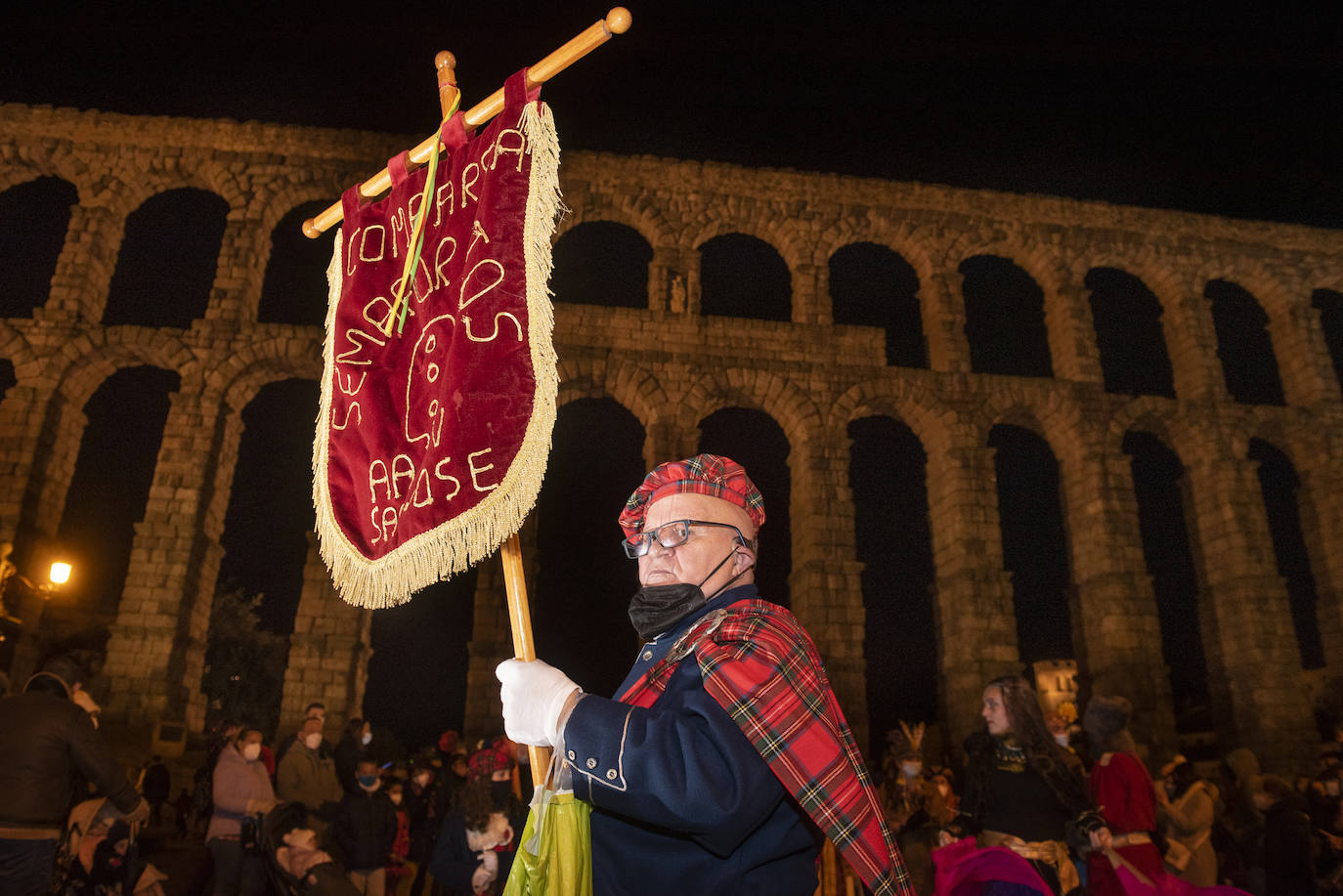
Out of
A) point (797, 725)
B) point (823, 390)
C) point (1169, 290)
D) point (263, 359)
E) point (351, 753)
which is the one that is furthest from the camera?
point (1169, 290)

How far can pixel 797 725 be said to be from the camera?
6.02ft

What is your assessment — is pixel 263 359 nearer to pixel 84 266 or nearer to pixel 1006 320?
pixel 84 266

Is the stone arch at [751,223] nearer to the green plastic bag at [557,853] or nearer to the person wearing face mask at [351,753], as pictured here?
the person wearing face mask at [351,753]

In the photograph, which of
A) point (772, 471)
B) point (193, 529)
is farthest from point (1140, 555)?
point (193, 529)

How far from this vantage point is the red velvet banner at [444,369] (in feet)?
8.18

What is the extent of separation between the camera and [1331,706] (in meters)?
16.3

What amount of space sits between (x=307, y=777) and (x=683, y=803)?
8.00 m

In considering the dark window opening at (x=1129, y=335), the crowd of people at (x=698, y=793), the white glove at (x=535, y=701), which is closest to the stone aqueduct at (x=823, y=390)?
the dark window opening at (x=1129, y=335)

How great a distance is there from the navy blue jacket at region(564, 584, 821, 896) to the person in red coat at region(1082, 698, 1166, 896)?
3.39 metres

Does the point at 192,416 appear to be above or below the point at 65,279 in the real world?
below

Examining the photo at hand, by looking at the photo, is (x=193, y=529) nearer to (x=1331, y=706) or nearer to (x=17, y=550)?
(x=17, y=550)

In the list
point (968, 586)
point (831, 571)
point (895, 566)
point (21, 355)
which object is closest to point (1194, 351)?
point (968, 586)

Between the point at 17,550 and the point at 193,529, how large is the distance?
272cm

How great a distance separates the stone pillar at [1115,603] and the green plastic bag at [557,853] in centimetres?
1568
